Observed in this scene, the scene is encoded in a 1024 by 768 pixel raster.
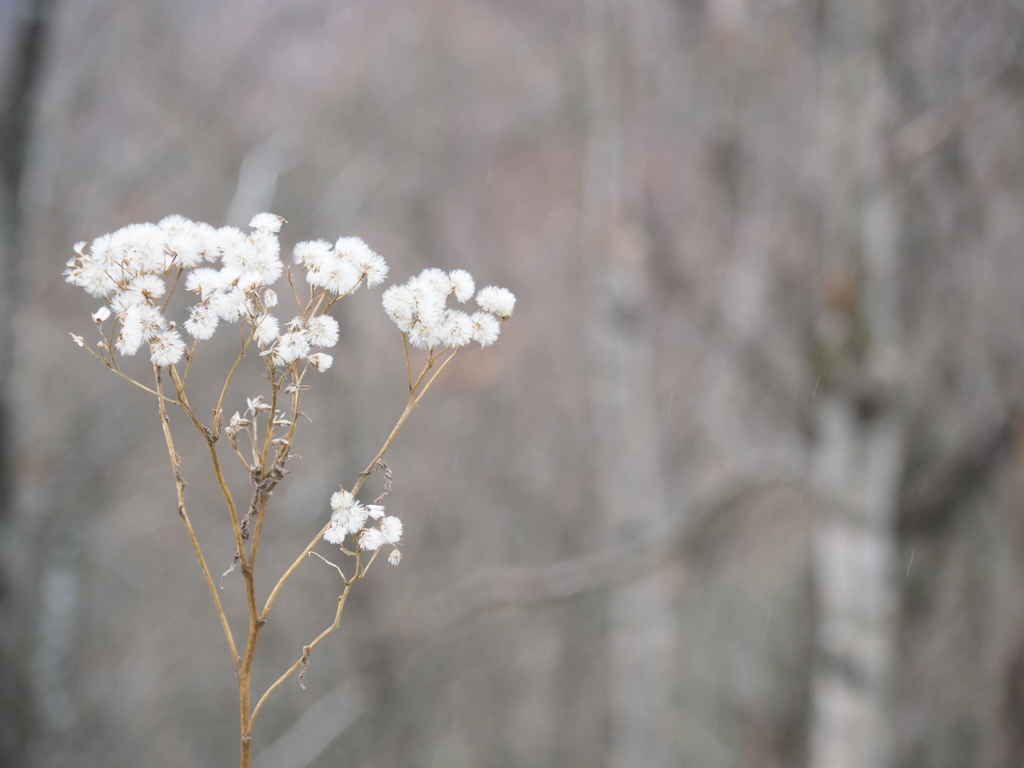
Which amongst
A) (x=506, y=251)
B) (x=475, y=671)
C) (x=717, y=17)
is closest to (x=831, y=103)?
(x=717, y=17)

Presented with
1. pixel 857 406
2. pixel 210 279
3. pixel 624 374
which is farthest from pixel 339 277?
pixel 624 374

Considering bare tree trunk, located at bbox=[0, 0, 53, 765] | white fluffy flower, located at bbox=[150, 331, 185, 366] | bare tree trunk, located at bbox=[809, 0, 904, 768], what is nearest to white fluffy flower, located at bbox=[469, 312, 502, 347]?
white fluffy flower, located at bbox=[150, 331, 185, 366]

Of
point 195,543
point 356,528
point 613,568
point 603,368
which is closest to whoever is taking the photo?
point 195,543

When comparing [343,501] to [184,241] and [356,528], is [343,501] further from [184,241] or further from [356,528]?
[184,241]

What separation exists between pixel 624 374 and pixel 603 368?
0.18 m

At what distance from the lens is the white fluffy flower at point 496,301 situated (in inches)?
35.3

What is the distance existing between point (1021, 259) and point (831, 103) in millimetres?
2048

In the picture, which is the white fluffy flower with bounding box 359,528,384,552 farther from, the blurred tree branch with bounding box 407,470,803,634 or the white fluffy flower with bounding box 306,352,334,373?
the blurred tree branch with bounding box 407,470,803,634

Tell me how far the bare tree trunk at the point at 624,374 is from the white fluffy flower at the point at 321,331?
137 inches

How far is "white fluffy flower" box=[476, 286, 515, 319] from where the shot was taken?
2.94 ft

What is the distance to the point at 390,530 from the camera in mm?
810

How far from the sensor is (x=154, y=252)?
84 cm

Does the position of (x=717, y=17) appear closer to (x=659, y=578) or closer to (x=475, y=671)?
(x=659, y=578)

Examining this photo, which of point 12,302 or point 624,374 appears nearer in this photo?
point 12,302
